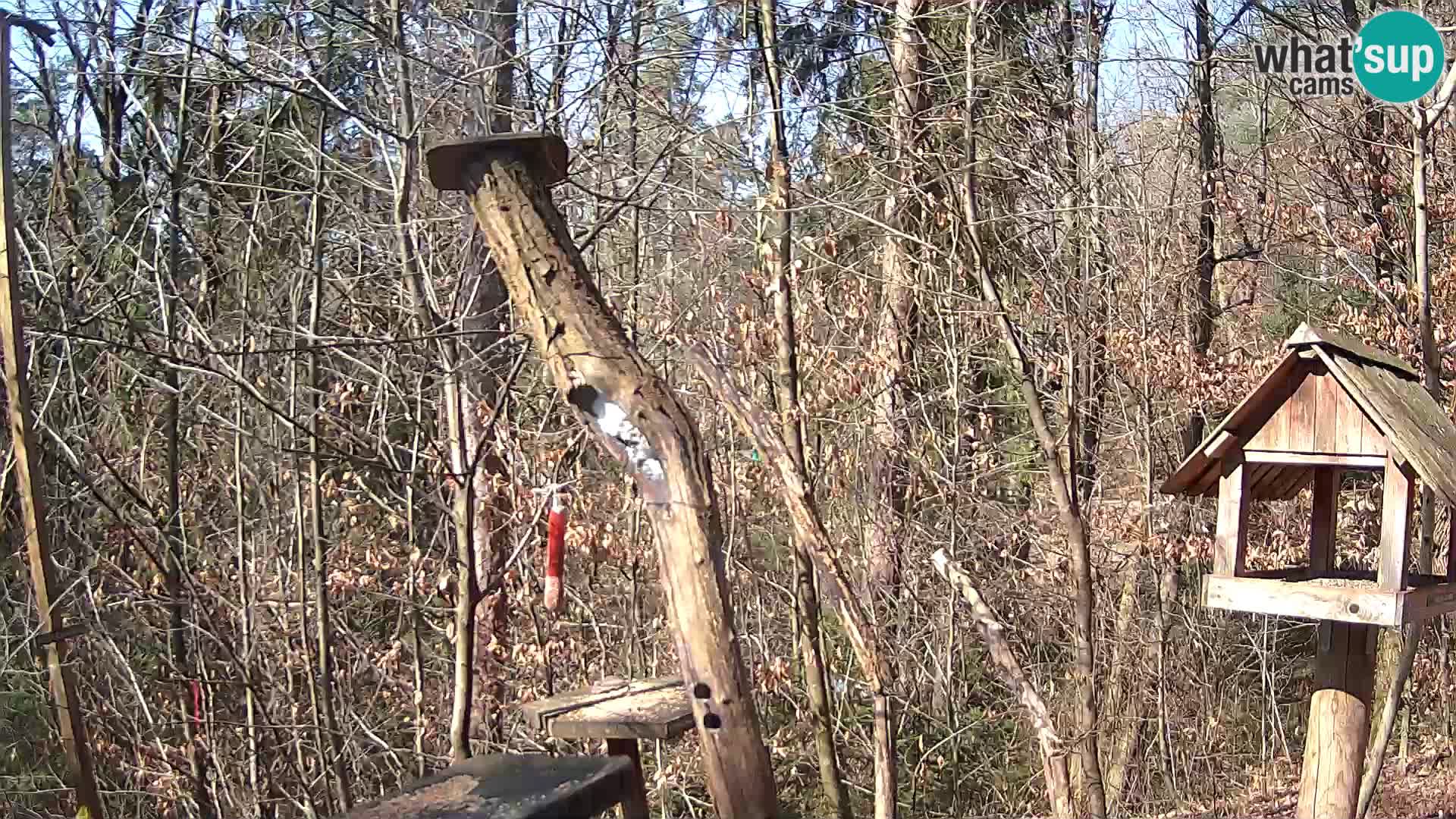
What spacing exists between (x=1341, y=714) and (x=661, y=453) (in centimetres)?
270

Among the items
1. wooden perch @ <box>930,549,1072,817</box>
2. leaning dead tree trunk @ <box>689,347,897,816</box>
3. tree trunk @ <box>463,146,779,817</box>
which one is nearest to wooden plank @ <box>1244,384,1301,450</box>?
wooden perch @ <box>930,549,1072,817</box>

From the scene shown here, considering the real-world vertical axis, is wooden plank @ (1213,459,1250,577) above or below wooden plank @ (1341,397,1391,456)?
below

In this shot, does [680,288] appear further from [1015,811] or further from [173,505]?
[1015,811]

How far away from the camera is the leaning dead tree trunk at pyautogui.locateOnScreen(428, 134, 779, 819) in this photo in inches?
117

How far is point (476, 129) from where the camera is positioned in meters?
3.90

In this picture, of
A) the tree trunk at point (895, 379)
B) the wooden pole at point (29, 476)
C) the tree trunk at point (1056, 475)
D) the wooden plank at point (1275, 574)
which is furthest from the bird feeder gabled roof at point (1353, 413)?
the wooden pole at point (29, 476)

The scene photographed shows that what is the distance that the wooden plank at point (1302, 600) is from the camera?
3.72 m

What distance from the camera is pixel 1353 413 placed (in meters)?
3.83

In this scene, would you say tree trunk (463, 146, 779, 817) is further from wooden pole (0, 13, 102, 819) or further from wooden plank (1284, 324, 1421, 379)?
wooden plank (1284, 324, 1421, 379)

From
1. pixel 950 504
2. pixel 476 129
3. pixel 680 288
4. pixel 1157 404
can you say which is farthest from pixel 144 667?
pixel 1157 404

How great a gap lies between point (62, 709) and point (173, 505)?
324 cm

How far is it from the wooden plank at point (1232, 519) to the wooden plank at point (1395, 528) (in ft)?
1.41

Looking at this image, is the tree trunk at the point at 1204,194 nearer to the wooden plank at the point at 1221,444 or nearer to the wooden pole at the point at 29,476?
the wooden plank at the point at 1221,444

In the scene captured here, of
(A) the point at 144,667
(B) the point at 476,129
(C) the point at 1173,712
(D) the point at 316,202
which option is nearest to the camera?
(B) the point at 476,129
